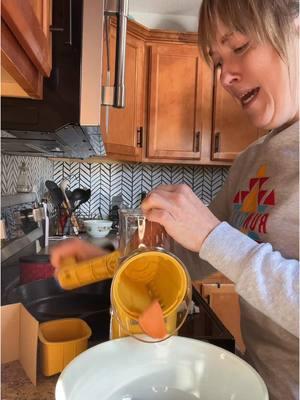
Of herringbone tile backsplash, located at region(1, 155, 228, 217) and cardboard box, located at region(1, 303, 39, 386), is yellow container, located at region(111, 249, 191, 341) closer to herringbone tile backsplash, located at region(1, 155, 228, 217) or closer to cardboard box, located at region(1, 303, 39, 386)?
cardboard box, located at region(1, 303, 39, 386)

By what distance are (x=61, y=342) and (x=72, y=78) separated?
1.38 ft

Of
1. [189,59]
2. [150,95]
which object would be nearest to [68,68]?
[150,95]

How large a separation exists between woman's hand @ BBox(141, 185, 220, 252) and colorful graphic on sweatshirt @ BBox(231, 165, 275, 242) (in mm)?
143

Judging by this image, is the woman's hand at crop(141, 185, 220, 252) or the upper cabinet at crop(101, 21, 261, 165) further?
the upper cabinet at crop(101, 21, 261, 165)

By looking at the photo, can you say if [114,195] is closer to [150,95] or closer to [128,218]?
[150,95]

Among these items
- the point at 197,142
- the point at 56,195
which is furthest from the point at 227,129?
the point at 56,195

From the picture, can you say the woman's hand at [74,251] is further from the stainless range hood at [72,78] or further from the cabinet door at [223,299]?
the cabinet door at [223,299]

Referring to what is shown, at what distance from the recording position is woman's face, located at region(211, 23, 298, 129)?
1.94ft

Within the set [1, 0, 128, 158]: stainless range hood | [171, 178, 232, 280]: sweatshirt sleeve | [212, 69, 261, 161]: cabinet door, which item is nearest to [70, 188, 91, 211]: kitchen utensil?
[212, 69, 261, 161]: cabinet door

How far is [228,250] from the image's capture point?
0.47 metres

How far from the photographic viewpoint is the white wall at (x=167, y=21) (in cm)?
223

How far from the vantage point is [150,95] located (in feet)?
7.11

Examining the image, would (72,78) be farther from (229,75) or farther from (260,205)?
(260,205)

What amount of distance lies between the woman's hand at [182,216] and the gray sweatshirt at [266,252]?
0.05ft
